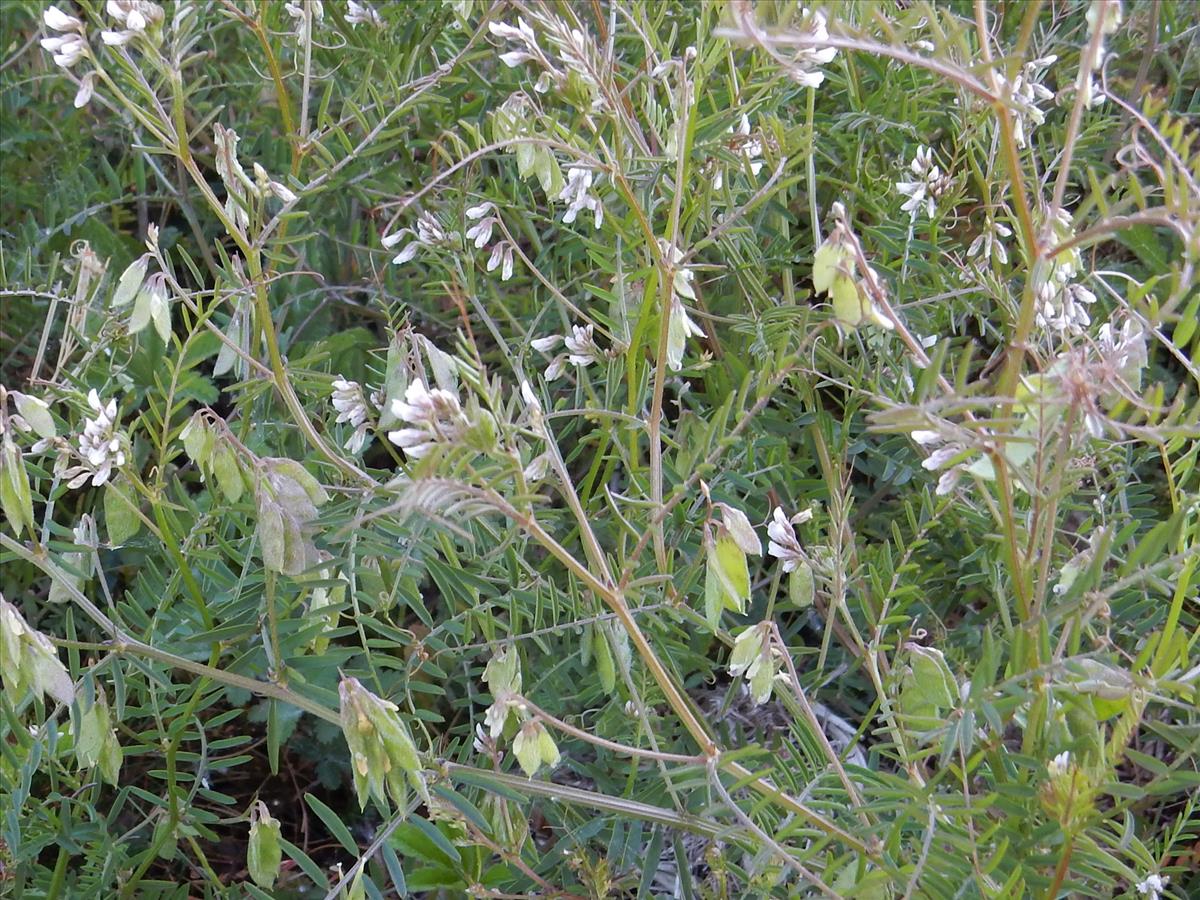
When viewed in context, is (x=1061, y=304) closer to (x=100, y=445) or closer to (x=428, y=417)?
(x=428, y=417)

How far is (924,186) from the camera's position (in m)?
1.43

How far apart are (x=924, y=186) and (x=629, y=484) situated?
49 cm

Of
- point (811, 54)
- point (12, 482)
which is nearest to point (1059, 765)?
point (811, 54)

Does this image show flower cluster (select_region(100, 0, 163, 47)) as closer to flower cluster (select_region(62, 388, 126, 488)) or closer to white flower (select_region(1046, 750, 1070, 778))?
flower cluster (select_region(62, 388, 126, 488))

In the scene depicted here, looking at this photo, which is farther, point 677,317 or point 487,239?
point 487,239

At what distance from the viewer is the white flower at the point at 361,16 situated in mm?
1635

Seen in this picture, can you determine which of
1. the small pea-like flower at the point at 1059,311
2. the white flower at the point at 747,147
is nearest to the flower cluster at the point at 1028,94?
the small pea-like flower at the point at 1059,311

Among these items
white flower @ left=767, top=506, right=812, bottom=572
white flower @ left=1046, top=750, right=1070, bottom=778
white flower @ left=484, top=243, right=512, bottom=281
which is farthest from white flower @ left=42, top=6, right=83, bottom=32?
white flower @ left=1046, top=750, right=1070, bottom=778

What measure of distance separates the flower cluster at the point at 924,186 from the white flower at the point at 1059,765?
0.73 metres

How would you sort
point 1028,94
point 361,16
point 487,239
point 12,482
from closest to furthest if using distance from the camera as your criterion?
point 12,482 < point 1028,94 < point 487,239 < point 361,16

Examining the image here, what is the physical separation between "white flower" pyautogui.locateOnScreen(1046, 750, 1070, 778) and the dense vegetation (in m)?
0.01

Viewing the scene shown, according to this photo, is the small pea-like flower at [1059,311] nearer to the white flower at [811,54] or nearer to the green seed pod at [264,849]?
the white flower at [811,54]

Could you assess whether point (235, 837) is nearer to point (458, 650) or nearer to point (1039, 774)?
point (458, 650)

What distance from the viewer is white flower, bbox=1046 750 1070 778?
2.90 ft
